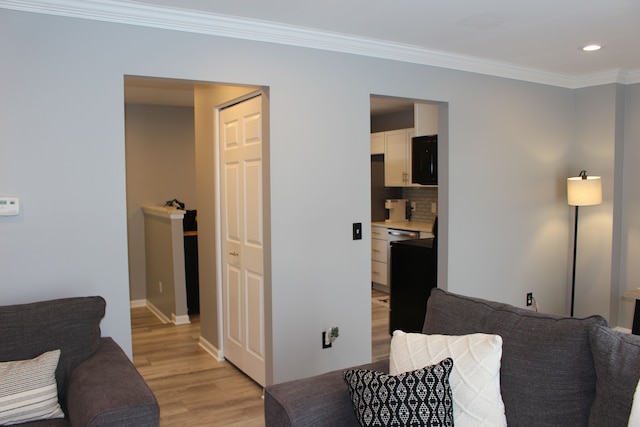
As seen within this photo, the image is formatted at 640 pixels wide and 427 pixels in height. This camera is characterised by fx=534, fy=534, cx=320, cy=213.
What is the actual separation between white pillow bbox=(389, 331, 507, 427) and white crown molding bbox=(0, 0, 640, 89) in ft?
6.91

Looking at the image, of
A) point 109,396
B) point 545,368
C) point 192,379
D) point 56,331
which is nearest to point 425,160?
point 192,379

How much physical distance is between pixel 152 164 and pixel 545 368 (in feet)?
18.2

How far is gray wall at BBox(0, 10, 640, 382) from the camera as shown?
2.65 m

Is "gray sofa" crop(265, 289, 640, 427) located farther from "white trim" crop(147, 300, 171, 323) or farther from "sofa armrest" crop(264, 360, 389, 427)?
"white trim" crop(147, 300, 171, 323)

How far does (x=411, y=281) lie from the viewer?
4.53 meters

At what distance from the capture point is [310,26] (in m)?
3.22

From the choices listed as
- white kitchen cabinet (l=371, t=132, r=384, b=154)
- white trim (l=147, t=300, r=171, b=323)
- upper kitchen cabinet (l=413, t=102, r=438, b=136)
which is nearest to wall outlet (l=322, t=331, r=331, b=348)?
upper kitchen cabinet (l=413, t=102, r=438, b=136)

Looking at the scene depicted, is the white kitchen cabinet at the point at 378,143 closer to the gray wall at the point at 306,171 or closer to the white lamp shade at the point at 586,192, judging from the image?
the gray wall at the point at 306,171

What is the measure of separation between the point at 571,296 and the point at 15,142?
4.52 m

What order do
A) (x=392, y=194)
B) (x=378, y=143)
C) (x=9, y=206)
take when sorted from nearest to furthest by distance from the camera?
(x=9, y=206), (x=378, y=143), (x=392, y=194)

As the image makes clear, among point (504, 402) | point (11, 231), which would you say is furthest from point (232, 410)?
point (504, 402)

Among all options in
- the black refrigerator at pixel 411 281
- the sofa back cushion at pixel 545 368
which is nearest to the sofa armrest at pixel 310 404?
the sofa back cushion at pixel 545 368

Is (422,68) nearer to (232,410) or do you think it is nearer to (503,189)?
(503,189)

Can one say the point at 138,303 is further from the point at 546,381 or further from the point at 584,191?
the point at 546,381
